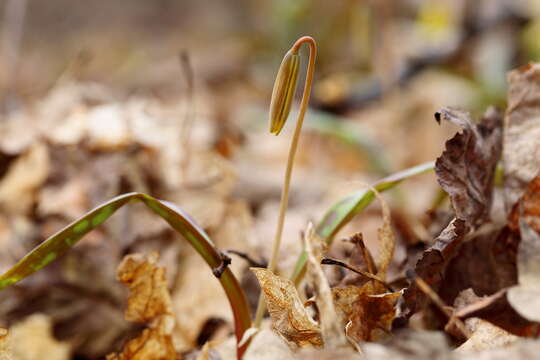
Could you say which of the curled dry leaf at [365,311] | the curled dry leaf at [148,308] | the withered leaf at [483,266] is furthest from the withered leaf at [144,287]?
the withered leaf at [483,266]

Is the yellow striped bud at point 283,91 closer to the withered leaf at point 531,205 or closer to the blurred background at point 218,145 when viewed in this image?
the blurred background at point 218,145

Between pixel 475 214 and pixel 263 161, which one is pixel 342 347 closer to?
pixel 475 214

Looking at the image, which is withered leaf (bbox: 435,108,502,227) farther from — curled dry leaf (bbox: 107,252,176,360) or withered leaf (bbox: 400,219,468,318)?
curled dry leaf (bbox: 107,252,176,360)

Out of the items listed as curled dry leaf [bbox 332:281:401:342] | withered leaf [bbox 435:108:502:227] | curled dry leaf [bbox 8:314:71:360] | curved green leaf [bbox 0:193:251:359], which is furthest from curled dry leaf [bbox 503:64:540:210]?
curled dry leaf [bbox 8:314:71:360]

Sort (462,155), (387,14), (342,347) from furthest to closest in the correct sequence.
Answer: (387,14)
(462,155)
(342,347)

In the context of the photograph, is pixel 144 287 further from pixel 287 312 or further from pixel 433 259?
pixel 433 259

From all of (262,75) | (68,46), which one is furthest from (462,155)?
(68,46)
